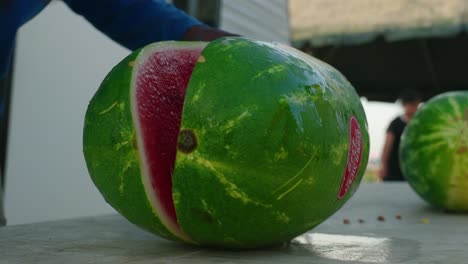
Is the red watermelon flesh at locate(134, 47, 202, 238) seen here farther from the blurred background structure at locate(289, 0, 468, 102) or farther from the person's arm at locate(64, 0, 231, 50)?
the blurred background structure at locate(289, 0, 468, 102)

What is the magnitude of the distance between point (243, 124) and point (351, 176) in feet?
1.81

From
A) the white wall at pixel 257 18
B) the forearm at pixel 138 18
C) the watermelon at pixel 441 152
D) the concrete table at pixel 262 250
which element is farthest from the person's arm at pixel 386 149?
the forearm at pixel 138 18

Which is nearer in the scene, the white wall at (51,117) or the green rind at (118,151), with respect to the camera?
the green rind at (118,151)

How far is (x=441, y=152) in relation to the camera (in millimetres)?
3789

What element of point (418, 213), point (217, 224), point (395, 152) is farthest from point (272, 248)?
point (395, 152)

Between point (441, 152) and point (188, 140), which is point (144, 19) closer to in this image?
point (188, 140)

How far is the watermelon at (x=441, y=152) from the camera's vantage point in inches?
148

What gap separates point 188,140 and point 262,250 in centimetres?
55

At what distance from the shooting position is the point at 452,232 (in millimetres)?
3008

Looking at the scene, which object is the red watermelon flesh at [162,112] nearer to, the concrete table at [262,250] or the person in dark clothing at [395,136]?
the concrete table at [262,250]

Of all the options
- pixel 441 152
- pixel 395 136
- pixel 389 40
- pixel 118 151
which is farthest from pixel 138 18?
pixel 389 40

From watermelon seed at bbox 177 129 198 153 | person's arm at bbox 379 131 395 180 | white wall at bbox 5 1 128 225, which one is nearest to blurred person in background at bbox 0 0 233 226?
watermelon seed at bbox 177 129 198 153

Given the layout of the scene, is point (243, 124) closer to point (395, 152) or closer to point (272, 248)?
point (272, 248)

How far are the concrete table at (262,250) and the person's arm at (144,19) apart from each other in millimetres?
898
